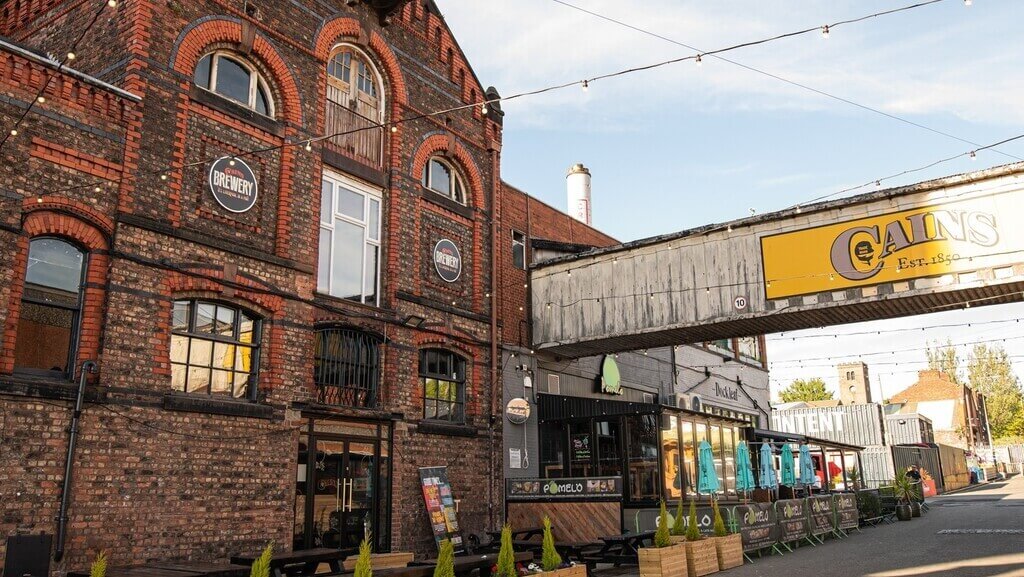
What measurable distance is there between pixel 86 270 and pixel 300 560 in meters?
5.14

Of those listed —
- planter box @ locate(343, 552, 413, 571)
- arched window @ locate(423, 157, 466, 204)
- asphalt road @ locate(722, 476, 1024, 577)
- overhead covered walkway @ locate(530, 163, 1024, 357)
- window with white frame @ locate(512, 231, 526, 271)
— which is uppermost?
arched window @ locate(423, 157, 466, 204)

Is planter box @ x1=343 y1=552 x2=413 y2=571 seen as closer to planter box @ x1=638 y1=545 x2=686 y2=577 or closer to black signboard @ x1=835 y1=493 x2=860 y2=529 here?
planter box @ x1=638 y1=545 x2=686 y2=577

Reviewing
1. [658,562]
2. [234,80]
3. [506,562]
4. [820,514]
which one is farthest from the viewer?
[820,514]

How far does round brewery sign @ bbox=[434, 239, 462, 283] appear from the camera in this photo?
56.9 ft

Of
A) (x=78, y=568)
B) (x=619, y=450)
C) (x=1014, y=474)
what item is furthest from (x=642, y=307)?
(x=1014, y=474)

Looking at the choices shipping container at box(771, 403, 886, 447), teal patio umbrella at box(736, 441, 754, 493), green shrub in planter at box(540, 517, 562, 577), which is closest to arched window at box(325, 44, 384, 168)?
green shrub in planter at box(540, 517, 562, 577)

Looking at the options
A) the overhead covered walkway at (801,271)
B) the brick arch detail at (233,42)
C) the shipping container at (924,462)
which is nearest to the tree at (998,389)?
the shipping container at (924,462)

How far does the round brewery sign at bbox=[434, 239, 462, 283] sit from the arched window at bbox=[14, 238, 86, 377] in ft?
25.4

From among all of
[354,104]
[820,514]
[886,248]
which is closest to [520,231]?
[354,104]

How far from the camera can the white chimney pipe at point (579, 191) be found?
2511cm

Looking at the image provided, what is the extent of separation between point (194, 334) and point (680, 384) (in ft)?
59.2

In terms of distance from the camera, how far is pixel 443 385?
17.2 meters

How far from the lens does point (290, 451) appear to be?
13.2 metres

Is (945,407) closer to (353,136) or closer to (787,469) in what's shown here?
(787,469)
